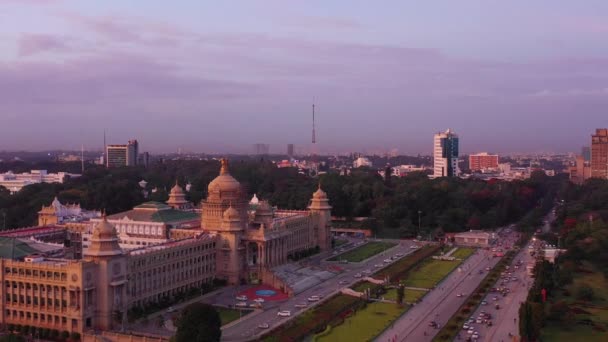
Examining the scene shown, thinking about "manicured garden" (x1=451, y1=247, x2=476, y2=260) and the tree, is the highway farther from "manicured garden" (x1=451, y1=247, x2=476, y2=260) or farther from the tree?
the tree

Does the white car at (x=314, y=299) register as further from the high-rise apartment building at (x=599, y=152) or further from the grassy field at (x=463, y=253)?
the high-rise apartment building at (x=599, y=152)

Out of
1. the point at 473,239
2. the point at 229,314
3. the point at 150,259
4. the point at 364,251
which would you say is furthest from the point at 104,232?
the point at 473,239

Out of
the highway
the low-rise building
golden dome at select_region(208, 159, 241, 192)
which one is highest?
golden dome at select_region(208, 159, 241, 192)

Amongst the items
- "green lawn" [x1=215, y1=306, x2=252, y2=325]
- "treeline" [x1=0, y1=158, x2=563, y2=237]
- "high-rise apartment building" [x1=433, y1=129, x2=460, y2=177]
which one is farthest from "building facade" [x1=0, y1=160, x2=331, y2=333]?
"high-rise apartment building" [x1=433, y1=129, x2=460, y2=177]

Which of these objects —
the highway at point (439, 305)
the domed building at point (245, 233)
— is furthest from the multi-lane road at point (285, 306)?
the highway at point (439, 305)

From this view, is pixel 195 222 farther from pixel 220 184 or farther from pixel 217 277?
pixel 217 277

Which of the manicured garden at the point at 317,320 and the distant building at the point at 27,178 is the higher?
the distant building at the point at 27,178

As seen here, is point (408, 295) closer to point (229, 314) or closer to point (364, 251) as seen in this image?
point (229, 314)
